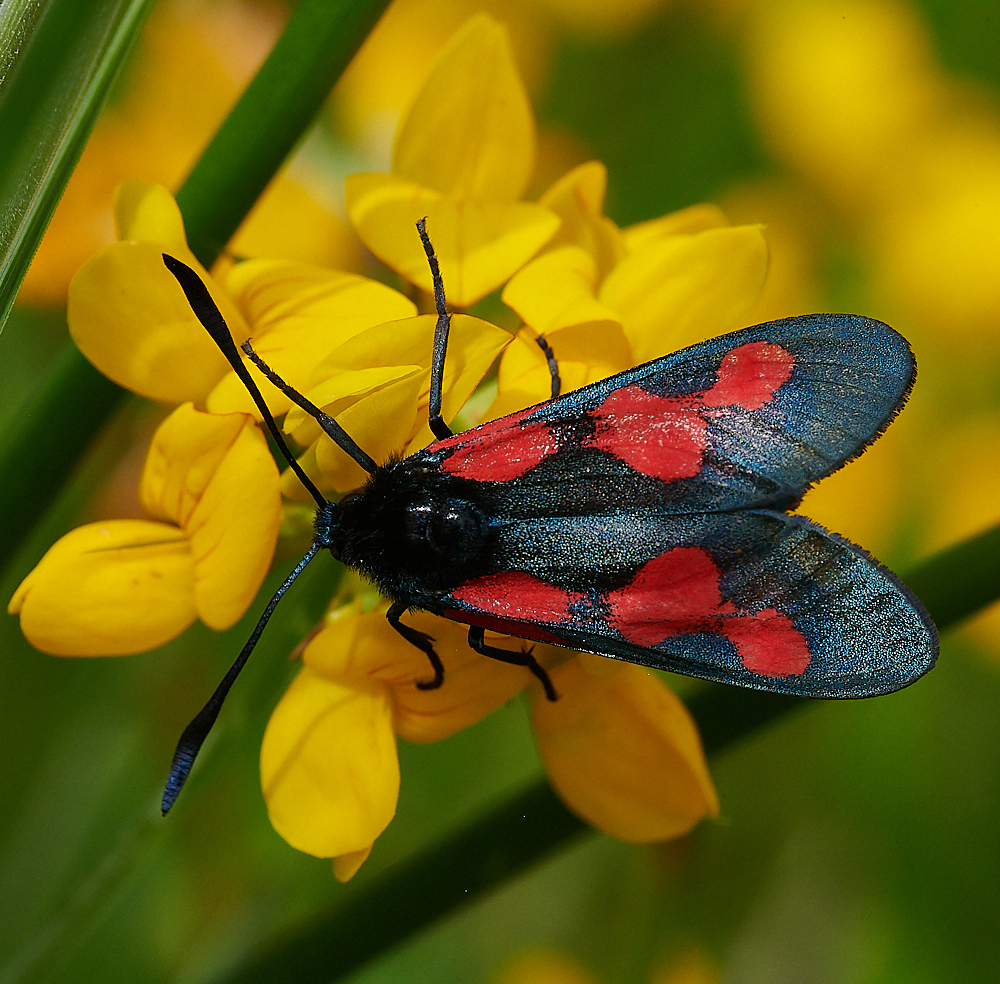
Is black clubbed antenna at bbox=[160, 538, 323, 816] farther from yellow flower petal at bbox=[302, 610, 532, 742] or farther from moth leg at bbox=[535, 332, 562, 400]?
moth leg at bbox=[535, 332, 562, 400]

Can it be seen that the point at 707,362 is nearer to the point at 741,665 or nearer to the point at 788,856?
the point at 741,665

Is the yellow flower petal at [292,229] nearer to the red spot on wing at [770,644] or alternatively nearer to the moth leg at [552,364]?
the moth leg at [552,364]

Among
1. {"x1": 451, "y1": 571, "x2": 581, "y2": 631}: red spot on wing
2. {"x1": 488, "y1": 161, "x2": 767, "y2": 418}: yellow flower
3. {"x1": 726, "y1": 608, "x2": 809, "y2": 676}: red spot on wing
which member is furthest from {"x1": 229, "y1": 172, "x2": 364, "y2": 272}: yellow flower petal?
{"x1": 726, "y1": 608, "x2": 809, "y2": 676}: red spot on wing

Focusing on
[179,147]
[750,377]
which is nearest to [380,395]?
[750,377]

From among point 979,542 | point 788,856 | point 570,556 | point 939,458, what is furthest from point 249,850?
point 939,458

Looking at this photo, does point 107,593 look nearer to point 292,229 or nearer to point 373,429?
point 373,429
